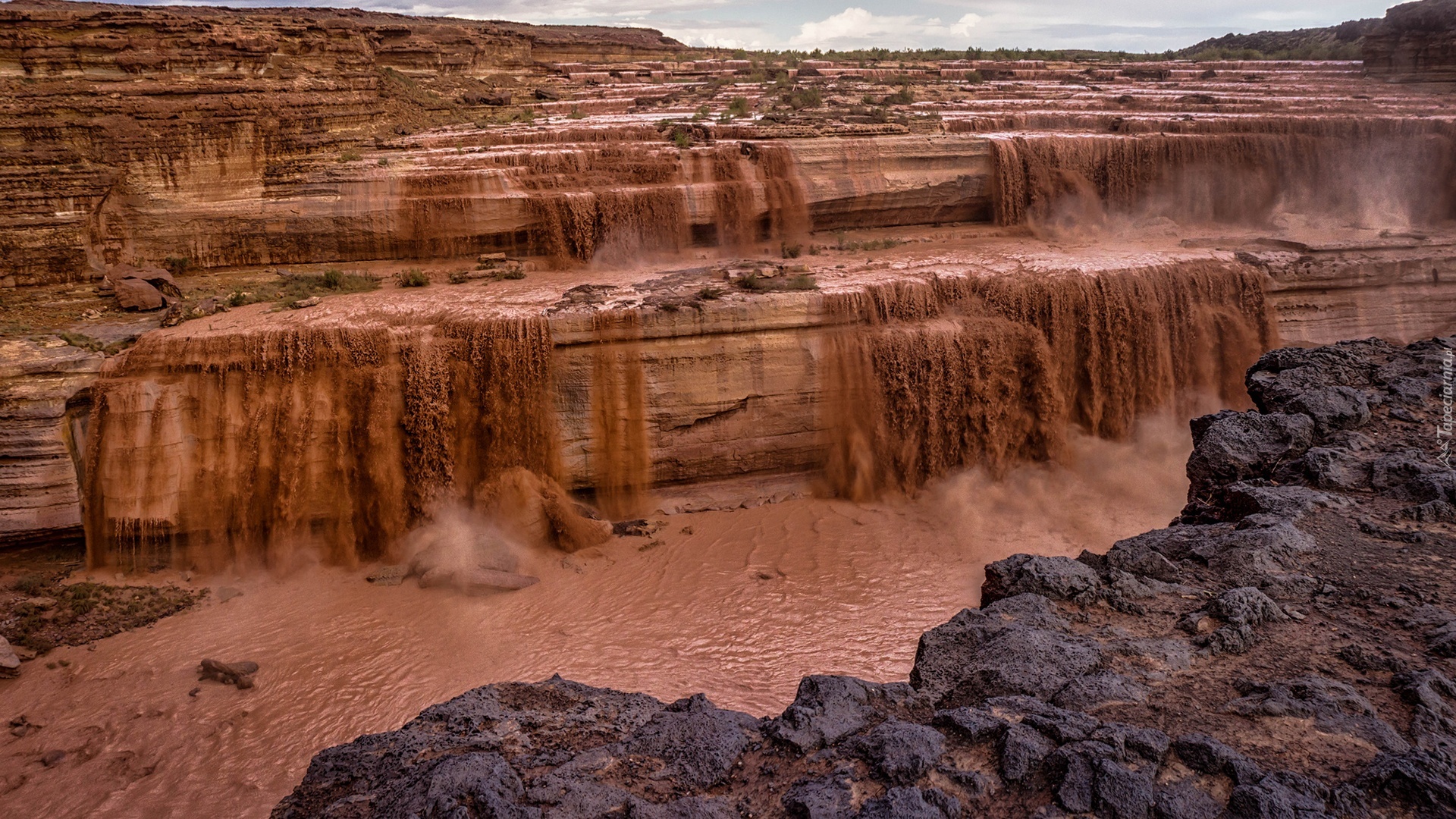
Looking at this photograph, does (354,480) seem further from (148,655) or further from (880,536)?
(880,536)

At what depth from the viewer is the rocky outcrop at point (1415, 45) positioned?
24.7 meters

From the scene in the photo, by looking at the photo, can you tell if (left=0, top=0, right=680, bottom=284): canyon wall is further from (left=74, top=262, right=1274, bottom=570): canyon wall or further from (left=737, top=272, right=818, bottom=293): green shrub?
(left=737, top=272, right=818, bottom=293): green shrub

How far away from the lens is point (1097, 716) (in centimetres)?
453

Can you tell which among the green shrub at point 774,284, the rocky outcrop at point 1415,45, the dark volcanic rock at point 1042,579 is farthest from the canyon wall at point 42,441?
the rocky outcrop at point 1415,45

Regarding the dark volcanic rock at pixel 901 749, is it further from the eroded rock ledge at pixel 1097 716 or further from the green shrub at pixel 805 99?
the green shrub at pixel 805 99

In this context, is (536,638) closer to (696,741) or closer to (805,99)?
(696,741)

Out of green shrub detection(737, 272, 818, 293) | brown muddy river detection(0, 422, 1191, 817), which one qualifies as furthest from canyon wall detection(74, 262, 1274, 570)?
brown muddy river detection(0, 422, 1191, 817)

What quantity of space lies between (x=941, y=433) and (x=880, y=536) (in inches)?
79.6

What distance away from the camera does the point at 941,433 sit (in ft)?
43.9

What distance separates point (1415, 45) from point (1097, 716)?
97.1 feet

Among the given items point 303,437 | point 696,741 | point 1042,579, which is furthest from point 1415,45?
point 696,741

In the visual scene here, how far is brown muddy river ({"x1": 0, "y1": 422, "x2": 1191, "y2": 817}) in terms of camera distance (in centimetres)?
843

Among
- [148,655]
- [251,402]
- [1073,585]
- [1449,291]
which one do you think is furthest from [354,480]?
[1449,291]

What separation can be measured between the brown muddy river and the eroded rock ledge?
13.1 ft
